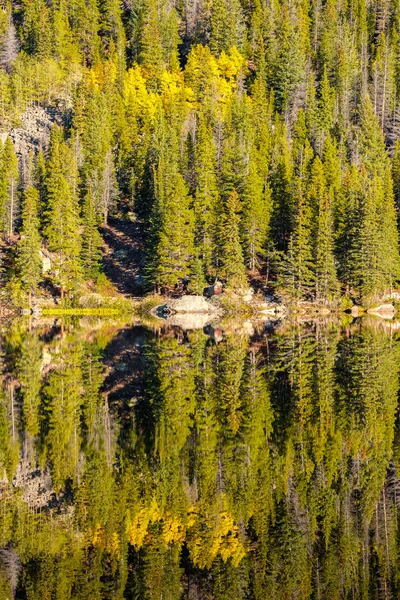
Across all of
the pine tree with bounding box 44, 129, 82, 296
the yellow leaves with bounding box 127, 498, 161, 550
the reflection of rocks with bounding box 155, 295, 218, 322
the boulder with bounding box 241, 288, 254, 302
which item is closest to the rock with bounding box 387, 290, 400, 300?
the boulder with bounding box 241, 288, 254, 302

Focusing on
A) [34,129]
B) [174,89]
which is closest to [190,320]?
[34,129]

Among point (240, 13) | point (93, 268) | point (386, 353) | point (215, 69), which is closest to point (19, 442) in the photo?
point (386, 353)

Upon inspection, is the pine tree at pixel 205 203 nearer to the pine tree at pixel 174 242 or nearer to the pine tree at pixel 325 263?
the pine tree at pixel 174 242

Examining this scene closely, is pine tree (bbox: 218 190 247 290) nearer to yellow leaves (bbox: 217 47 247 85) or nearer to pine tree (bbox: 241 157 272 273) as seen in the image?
pine tree (bbox: 241 157 272 273)

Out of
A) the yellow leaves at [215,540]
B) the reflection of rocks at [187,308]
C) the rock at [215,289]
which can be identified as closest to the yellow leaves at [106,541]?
the yellow leaves at [215,540]

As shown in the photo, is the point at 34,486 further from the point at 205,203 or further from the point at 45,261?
the point at 205,203

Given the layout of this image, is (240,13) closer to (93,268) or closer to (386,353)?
(93,268)

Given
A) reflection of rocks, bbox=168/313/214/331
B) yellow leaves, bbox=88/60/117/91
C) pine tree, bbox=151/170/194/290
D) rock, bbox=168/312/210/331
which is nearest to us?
rock, bbox=168/312/210/331
